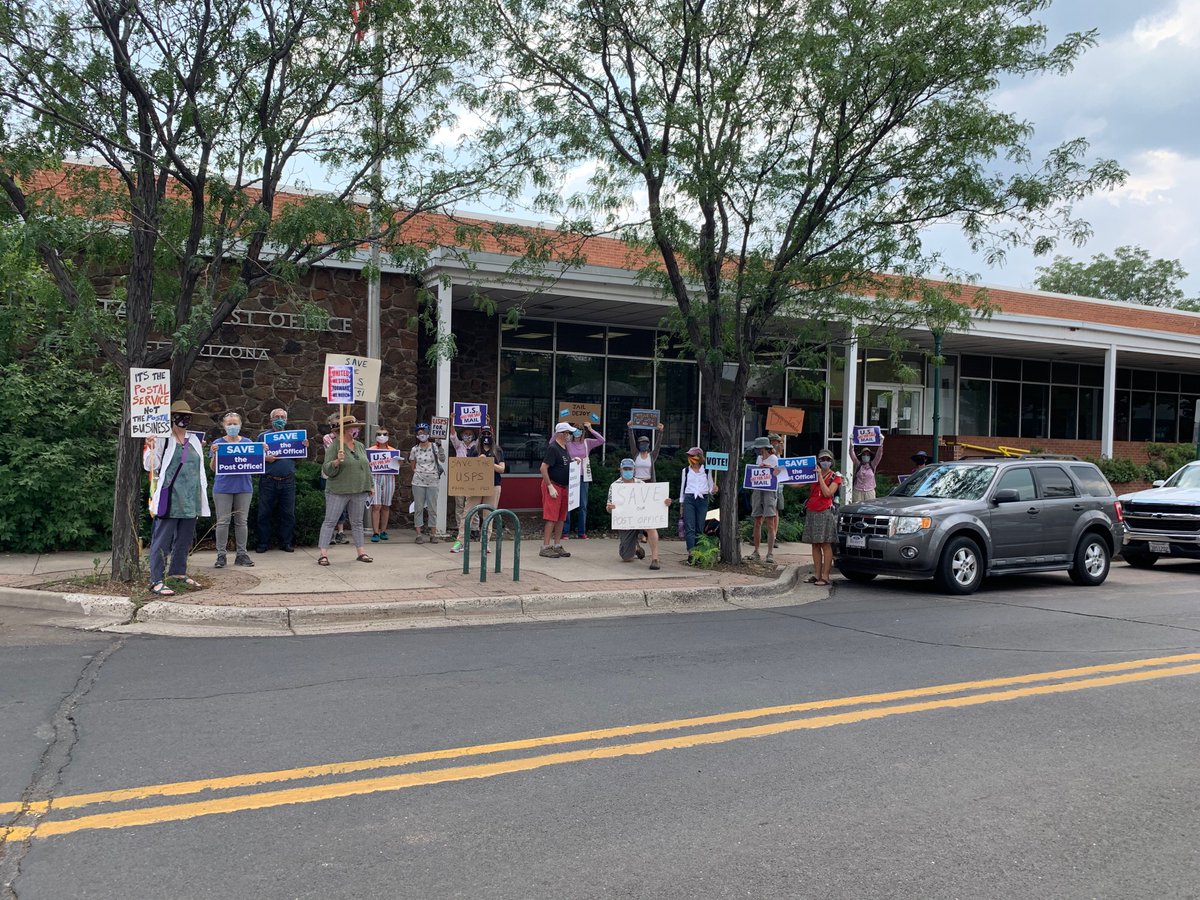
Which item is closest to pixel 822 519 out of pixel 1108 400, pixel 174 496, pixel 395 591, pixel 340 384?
pixel 395 591

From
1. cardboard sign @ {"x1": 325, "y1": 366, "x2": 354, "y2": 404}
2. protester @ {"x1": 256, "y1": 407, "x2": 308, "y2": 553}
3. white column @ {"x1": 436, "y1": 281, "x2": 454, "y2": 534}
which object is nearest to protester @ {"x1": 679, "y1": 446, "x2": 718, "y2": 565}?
white column @ {"x1": 436, "y1": 281, "x2": 454, "y2": 534}

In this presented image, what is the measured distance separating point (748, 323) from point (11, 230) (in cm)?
844

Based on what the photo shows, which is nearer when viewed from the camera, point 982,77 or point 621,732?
point 621,732

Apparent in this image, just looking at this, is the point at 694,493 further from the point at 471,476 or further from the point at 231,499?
the point at 231,499

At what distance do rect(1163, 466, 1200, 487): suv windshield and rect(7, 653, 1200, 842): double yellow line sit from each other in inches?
398

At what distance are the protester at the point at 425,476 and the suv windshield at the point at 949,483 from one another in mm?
6753

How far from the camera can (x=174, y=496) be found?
29.9 ft

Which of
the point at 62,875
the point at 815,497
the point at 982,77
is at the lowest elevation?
the point at 62,875

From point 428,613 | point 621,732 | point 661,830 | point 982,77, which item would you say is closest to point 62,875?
point 661,830

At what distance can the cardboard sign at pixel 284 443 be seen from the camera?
39.5 feet

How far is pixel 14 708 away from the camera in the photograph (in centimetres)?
568

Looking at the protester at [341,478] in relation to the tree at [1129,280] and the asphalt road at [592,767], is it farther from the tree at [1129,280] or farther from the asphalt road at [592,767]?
the tree at [1129,280]

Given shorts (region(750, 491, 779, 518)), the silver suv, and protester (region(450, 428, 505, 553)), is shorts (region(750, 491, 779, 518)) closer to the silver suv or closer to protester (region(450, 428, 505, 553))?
the silver suv

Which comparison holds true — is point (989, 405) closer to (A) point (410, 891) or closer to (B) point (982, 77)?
(B) point (982, 77)
